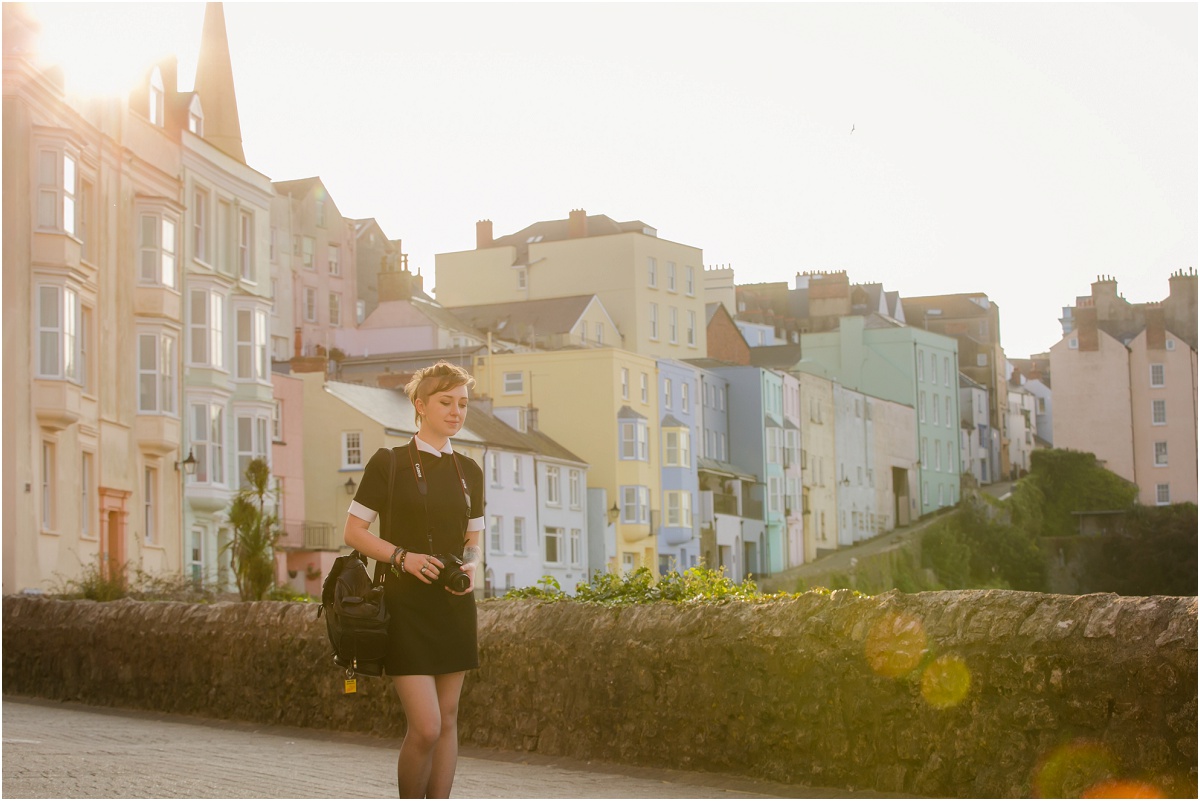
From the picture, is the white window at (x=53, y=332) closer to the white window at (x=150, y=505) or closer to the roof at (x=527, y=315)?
the white window at (x=150, y=505)

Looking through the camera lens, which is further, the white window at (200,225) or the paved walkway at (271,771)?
the white window at (200,225)

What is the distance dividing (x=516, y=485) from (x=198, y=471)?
22.0 meters

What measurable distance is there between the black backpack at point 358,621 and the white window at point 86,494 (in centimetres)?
3153

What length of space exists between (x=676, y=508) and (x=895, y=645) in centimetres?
6721

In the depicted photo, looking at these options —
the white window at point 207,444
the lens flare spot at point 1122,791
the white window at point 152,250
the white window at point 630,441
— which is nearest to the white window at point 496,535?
the white window at point 630,441

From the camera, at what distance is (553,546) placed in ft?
229

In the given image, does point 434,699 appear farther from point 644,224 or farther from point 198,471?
point 644,224

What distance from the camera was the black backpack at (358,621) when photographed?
7414 millimetres

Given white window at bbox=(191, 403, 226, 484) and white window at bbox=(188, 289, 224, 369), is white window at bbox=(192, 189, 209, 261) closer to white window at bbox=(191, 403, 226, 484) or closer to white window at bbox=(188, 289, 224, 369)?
white window at bbox=(188, 289, 224, 369)

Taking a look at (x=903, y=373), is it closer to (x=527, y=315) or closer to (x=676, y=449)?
(x=527, y=315)

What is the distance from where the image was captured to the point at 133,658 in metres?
18.7

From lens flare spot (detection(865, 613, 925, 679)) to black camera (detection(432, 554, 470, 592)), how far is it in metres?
4.51

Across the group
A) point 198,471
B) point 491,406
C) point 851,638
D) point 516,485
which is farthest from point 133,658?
point 491,406

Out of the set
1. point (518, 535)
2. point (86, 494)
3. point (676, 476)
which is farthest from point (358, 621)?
point (676, 476)
